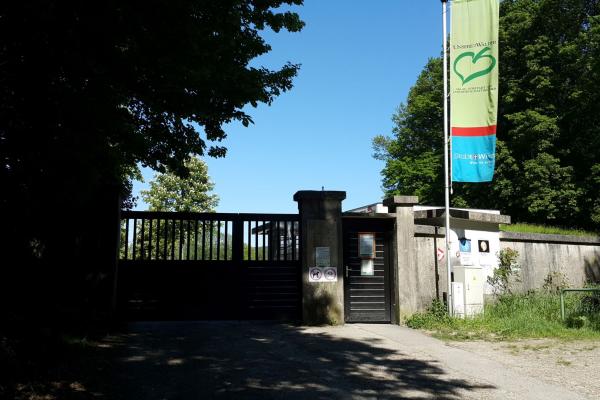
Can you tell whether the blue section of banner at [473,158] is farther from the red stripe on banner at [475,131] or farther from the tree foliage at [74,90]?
the tree foliage at [74,90]

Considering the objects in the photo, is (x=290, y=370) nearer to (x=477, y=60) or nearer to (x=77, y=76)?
(x=77, y=76)

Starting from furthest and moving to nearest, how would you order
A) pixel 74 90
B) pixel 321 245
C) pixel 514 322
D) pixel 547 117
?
pixel 547 117 → pixel 321 245 → pixel 514 322 → pixel 74 90

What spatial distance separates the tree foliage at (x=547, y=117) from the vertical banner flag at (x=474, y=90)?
18.3 m

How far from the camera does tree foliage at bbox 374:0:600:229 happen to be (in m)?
27.6

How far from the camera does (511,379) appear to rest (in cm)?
652

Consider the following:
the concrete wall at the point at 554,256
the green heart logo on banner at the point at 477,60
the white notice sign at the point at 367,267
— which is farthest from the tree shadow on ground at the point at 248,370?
the green heart logo on banner at the point at 477,60

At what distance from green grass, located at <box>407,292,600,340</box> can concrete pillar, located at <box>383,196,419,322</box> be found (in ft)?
0.98

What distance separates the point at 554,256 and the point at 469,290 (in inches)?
163

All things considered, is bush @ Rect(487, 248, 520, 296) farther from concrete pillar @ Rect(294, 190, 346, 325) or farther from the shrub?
concrete pillar @ Rect(294, 190, 346, 325)

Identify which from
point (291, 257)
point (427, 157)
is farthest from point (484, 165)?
point (427, 157)

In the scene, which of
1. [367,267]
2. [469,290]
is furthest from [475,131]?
[367,267]

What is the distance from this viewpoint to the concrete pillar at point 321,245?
34.7 ft

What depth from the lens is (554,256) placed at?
44.7 feet

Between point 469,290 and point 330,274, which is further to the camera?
point 469,290
